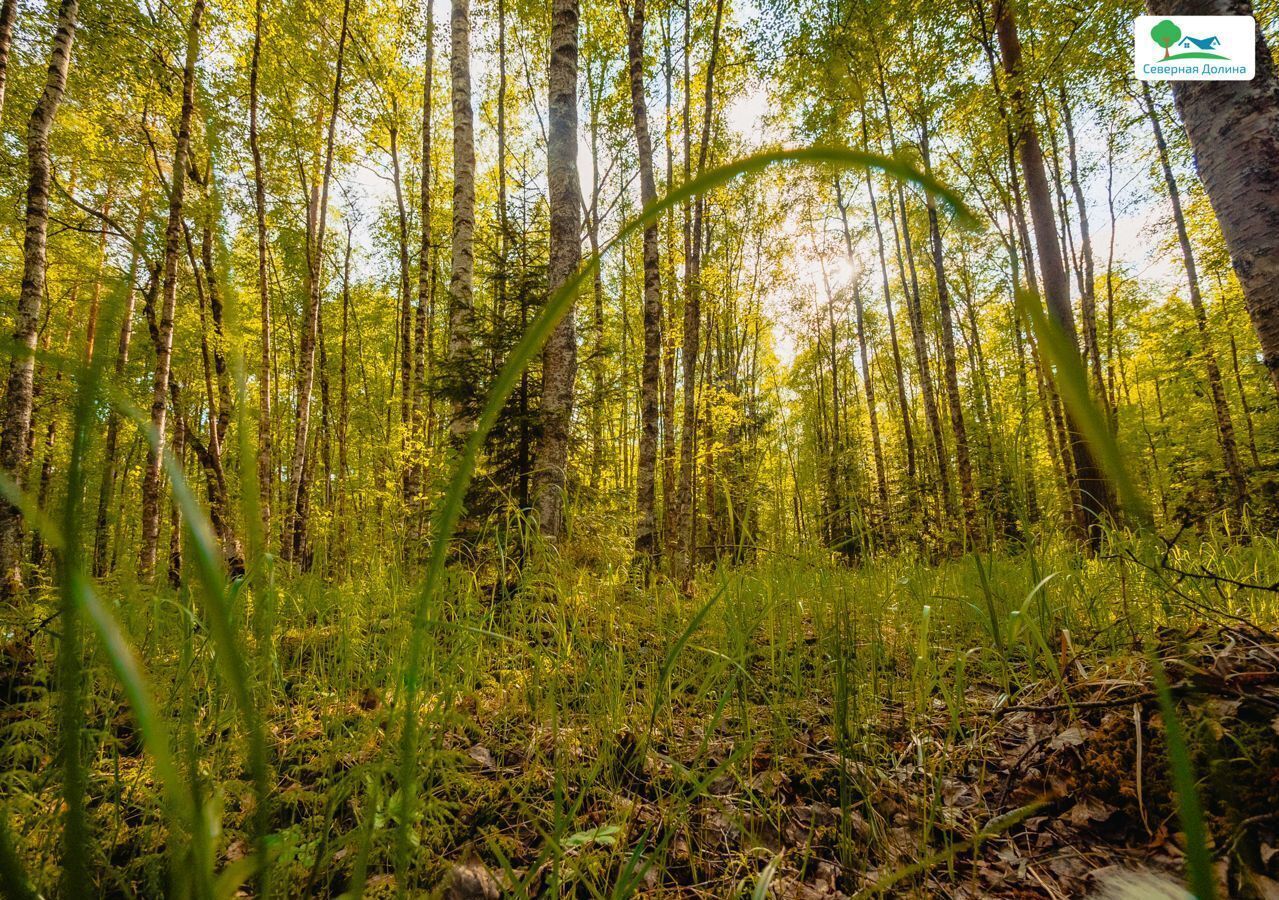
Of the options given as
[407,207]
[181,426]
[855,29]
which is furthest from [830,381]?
[181,426]

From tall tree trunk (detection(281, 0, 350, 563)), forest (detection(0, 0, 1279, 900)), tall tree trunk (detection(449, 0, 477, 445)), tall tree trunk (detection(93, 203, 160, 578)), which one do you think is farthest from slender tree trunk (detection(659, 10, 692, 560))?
tall tree trunk (detection(93, 203, 160, 578))

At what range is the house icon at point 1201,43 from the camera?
2547 millimetres

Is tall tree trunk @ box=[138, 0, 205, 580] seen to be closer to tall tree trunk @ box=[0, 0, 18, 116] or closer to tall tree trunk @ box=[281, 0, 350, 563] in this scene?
tall tree trunk @ box=[0, 0, 18, 116]

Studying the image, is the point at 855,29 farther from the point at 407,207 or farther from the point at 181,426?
the point at 181,426

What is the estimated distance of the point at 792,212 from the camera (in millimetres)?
15539

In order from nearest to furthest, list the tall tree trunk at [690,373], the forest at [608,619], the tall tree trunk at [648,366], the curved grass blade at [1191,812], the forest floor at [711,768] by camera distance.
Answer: the curved grass blade at [1191,812] → the forest at [608,619] → the forest floor at [711,768] → the tall tree trunk at [648,366] → the tall tree trunk at [690,373]

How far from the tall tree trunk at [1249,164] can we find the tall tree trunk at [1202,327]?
916cm

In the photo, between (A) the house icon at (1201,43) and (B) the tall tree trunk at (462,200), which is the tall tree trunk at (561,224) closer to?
(B) the tall tree trunk at (462,200)

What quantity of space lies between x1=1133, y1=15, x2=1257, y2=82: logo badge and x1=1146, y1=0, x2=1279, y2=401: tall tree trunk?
32 millimetres

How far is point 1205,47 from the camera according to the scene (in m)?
2.57

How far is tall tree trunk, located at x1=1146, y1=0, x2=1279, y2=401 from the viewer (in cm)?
239

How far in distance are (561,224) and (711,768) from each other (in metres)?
4.70

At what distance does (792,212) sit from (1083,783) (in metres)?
16.8

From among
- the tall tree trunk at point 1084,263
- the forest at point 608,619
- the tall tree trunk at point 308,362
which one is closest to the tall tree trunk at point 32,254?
the forest at point 608,619
